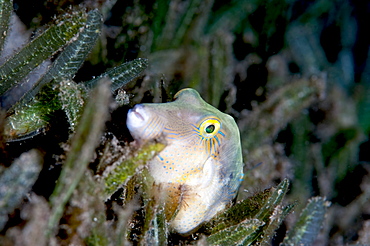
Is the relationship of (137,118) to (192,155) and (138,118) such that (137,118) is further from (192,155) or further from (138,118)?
(192,155)

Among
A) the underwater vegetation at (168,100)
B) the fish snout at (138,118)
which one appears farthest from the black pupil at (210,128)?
the underwater vegetation at (168,100)

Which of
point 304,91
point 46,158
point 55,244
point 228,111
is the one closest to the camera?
point 55,244

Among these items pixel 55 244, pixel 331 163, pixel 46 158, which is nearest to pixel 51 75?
pixel 46 158

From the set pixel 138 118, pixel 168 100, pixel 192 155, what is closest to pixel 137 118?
pixel 138 118

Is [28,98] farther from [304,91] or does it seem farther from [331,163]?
[331,163]

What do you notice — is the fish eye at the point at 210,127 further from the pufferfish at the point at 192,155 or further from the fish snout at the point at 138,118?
the fish snout at the point at 138,118

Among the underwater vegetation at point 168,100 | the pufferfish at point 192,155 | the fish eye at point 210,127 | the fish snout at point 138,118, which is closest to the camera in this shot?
the underwater vegetation at point 168,100
